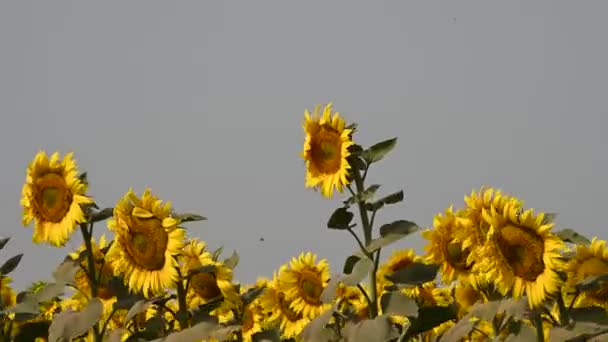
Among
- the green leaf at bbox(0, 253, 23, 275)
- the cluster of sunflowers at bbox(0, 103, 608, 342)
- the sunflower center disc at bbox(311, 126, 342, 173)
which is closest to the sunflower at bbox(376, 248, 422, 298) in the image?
the cluster of sunflowers at bbox(0, 103, 608, 342)

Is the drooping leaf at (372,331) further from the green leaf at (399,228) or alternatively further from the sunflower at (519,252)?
the sunflower at (519,252)

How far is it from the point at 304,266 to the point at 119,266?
1.63 metres

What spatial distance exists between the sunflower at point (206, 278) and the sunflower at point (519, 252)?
1516mm

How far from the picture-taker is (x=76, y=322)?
5945 mm

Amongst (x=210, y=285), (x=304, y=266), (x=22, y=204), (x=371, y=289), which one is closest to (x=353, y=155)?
(x=371, y=289)

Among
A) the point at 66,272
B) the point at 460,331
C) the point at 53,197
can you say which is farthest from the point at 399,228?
the point at 53,197

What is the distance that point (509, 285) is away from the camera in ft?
16.6

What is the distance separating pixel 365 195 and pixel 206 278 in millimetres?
1172

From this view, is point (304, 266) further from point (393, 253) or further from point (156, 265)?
point (156, 265)

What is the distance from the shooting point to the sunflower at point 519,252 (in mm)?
4996

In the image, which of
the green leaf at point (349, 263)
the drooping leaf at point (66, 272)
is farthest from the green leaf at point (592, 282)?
the drooping leaf at point (66, 272)

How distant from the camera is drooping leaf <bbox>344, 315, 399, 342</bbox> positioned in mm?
5236

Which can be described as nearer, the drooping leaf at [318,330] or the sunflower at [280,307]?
the drooping leaf at [318,330]

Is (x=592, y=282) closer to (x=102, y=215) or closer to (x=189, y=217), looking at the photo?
(x=189, y=217)
